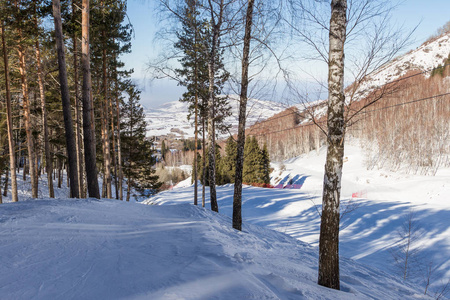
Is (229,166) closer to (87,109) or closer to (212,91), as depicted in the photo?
(212,91)

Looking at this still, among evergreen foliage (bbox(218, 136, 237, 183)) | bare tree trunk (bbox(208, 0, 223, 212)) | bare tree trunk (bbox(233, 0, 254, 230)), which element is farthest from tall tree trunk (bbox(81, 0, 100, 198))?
evergreen foliage (bbox(218, 136, 237, 183))

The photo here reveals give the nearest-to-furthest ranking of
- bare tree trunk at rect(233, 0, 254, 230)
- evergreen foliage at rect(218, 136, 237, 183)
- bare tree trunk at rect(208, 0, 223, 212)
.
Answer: bare tree trunk at rect(233, 0, 254, 230)
bare tree trunk at rect(208, 0, 223, 212)
evergreen foliage at rect(218, 136, 237, 183)

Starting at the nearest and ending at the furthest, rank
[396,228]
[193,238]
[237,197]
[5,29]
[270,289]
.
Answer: [270,289] → [193,238] → [237,197] → [5,29] → [396,228]

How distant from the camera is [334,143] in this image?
348 centimetres

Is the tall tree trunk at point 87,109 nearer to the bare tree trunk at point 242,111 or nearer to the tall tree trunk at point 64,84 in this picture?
the tall tree trunk at point 64,84

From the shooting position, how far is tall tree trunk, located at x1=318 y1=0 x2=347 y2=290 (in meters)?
3.46

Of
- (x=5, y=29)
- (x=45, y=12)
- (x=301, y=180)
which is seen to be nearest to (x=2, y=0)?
(x=5, y=29)

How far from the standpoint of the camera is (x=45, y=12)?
894 centimetres

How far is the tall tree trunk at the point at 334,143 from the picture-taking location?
11.4ft

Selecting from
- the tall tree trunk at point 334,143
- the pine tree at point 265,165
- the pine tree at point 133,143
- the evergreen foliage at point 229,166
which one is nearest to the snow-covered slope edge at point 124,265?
the tall tree trunk at point 334,143

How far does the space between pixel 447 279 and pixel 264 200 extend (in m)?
11.5

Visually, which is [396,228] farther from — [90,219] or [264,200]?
[90,219]

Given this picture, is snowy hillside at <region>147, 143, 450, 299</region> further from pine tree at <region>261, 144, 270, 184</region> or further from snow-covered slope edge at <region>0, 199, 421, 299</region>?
pine tree at <region>261, 144, 270, 184</region>

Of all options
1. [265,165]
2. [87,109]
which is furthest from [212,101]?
[265,165]
